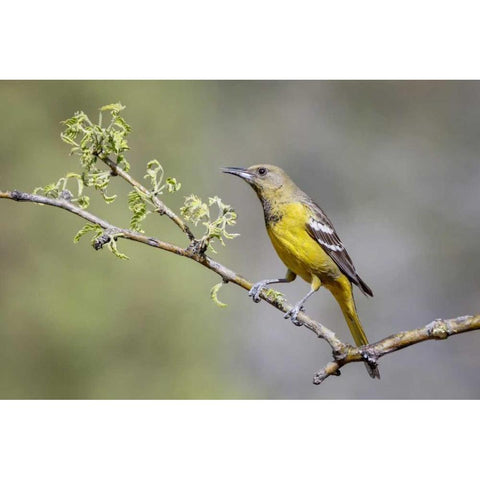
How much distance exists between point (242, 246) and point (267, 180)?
972 millimetres

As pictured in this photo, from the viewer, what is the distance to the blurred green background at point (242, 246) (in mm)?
3521

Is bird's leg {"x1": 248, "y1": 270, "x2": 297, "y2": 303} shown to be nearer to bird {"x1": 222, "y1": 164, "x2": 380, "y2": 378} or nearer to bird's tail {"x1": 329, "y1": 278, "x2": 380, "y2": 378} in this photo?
bird {"x1": 222, "y1": 164, "x2": 380, "y2": 378}

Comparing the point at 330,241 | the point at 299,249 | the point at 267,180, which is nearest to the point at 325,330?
the point at 299,249

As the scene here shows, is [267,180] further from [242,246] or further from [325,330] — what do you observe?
[325,330]

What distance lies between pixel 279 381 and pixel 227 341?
0.39 meters

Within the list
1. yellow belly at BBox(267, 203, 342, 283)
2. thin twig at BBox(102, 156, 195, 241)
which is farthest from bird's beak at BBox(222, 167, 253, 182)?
thin twig at BBox(102, 156, 195, 241)

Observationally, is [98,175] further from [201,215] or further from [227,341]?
[227,341]

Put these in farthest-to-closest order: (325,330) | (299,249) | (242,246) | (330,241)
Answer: (242,246)
(330,241)
(299,249)
(325,330)

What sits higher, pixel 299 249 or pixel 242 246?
pixel 242 246

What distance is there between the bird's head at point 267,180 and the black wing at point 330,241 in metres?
0.14

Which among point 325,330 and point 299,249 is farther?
point 299,249

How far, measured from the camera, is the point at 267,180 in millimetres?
2963

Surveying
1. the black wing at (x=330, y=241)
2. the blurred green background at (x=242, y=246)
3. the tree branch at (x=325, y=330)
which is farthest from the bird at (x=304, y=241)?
the tree branch at (x=325, y=330)

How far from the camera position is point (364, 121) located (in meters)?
3.80
